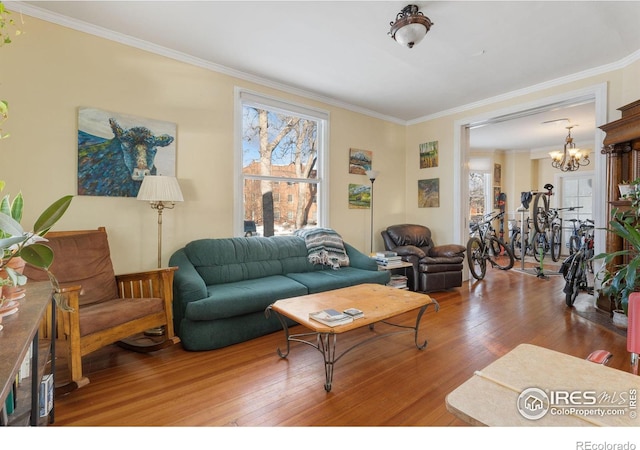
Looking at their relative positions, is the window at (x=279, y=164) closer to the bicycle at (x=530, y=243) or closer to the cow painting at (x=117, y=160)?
the cow painting at (x=117, y=160)

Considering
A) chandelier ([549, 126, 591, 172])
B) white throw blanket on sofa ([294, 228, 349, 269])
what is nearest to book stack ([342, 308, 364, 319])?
white throw blanket on sofa ([294, 228, 349, 269])

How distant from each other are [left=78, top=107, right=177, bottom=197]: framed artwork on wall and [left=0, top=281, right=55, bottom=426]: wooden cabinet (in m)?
1.46

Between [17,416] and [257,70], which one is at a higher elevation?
[257,70]

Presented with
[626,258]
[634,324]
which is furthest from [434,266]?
[634,324]

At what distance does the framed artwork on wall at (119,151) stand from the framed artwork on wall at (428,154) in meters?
3.86

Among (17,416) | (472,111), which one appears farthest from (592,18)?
(17,416)

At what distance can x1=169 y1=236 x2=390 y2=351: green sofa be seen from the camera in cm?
253

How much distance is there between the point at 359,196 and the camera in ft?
15.9

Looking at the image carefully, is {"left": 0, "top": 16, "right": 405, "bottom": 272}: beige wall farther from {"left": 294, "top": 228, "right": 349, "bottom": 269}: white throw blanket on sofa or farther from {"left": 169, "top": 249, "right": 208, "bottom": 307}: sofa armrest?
{"left": 294, "top": 228, "right": 349, "bottom": 269}: white throw blanket on sofa

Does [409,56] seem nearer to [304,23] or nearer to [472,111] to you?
[304,23]

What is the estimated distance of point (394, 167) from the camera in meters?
5.39

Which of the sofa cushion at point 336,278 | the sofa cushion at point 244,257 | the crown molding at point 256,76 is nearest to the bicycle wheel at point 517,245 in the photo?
the crown molding at point 256,76
